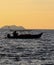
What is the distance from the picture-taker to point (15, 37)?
353ft

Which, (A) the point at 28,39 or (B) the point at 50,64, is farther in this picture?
(A) the point at 28,39

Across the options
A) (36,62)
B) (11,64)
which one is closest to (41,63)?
(36,62)

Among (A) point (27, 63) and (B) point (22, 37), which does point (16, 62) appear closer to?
(A) point (27, 63)

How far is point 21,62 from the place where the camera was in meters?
47.3

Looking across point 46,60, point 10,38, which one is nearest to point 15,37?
point 10,38

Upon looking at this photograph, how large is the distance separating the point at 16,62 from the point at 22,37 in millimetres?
63464

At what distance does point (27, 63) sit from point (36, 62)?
184 cm

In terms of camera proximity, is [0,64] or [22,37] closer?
[0,64]

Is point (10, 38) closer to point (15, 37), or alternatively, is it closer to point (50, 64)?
point (15, 37)

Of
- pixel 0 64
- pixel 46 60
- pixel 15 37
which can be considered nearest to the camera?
pixel 0 64

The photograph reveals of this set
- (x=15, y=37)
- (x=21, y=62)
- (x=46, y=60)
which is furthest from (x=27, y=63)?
(x=15, y=37)

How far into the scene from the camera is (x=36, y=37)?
111188 millimetres

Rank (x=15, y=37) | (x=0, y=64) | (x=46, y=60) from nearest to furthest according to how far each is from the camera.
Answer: (x=0, y=64), (x=46, y=60), (x=15, y=37)

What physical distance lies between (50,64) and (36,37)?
65.7 metres
